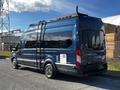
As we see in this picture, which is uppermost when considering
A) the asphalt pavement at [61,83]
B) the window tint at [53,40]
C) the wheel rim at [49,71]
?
the window tint at [53,40]

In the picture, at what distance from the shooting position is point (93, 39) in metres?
10.5

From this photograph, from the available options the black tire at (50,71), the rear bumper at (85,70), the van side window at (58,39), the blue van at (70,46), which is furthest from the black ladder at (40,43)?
the rear bumper at (85,70)

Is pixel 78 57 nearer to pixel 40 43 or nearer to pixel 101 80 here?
pixel 101 80

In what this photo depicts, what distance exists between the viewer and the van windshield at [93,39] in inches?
400

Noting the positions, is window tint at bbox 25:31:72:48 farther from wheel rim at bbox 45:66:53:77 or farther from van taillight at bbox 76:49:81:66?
wheel rim at bbox 45:66:53:77

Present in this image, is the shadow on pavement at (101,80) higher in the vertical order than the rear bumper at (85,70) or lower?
lower

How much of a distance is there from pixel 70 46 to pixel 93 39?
3.46 feet

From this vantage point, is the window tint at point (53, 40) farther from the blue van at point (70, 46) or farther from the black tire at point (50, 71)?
the black tire at point (50, 71)

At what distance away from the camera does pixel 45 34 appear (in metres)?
12.1

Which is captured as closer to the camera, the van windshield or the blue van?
the blue van

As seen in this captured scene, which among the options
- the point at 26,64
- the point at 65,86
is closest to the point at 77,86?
the point at 65,86

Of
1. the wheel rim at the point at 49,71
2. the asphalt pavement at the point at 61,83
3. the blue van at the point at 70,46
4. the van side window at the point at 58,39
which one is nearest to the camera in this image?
the asphalt pavement at the point at 61,83

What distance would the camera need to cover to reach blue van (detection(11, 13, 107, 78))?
32.8 feet

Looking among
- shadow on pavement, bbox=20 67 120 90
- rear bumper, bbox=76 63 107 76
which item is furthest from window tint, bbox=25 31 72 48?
shadow on pavement, bbox=20 67 120 90
